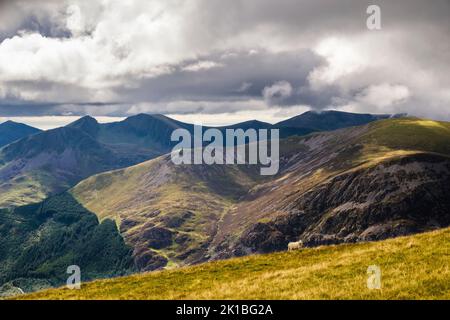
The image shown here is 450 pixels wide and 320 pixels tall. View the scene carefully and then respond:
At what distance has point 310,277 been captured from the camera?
28.3m

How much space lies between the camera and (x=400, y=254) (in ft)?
102

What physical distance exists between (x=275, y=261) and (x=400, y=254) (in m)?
10.7

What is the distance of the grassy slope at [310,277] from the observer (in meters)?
23.2

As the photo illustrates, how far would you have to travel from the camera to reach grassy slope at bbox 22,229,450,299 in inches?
912

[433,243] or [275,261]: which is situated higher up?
[433,243]
